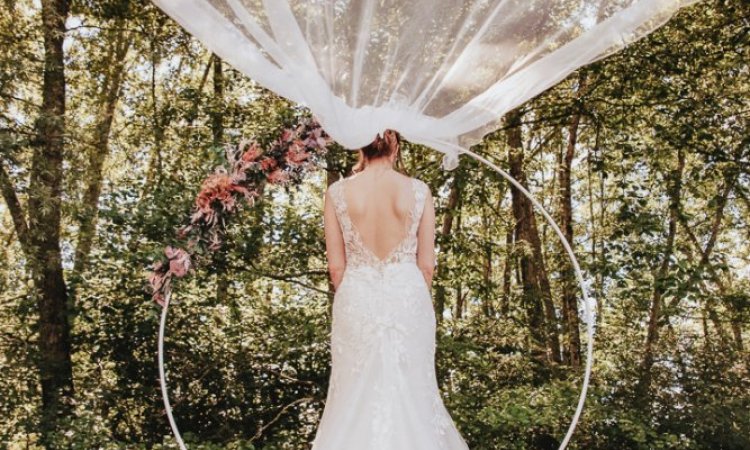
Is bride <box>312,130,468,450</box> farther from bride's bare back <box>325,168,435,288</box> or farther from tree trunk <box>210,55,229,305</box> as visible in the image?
tree trunk <box>210,55,229,305</box>

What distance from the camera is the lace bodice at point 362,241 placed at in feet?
12.0

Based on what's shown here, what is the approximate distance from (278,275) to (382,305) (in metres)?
4.70

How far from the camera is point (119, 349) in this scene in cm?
798

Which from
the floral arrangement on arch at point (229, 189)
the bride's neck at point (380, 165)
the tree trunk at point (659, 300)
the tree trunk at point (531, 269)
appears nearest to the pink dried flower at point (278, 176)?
the floral arrangement on arch at point (229, 189)

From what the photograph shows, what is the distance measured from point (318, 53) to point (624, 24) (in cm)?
136

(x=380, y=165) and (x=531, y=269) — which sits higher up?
(x=531, y=269)

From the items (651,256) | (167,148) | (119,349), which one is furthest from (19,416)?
(651,256)

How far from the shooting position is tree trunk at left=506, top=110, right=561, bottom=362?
9.20 metres

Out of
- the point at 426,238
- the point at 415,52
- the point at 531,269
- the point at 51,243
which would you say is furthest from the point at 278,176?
the point at 531,269

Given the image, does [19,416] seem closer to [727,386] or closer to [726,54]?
[727,386]

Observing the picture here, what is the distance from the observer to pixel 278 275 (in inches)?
321

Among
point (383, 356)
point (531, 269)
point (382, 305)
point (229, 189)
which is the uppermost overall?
point (531, 269)

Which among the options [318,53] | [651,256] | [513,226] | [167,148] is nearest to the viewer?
[318,53]

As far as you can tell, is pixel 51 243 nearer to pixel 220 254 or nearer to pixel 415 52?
pixel 220 254
